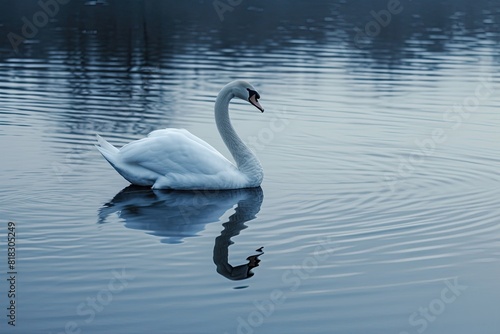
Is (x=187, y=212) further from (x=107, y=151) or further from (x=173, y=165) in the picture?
(x=107, y=151)

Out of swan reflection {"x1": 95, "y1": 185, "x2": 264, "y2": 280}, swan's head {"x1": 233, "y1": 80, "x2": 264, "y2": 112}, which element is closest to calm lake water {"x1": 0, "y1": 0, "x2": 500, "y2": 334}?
swan reflection {"x1": 95, "y1": 185, "x2": 264, "y2": 280}

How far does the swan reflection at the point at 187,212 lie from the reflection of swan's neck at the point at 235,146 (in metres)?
0.22

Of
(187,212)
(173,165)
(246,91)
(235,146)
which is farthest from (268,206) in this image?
(246,91)

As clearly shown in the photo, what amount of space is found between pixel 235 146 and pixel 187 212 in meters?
1.85

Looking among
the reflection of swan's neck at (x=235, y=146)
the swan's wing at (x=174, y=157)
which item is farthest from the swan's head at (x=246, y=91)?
the swan's wing at (x=174, y=157)

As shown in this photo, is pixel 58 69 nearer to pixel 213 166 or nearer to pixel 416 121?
pixel 416 121

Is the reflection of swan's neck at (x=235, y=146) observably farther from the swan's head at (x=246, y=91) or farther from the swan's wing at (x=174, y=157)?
the swan's wing at (x=174, y=157)

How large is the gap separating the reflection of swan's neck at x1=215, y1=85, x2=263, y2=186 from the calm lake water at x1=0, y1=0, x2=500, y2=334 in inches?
11.6

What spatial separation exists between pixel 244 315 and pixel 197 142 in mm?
4843

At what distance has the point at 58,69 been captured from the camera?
25.2 meters

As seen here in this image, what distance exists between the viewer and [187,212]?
36.6 ft

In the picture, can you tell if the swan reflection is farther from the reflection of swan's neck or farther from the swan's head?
the swan's head

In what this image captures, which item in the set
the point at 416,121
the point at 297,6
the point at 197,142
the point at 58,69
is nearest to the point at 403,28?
the point at 297,6

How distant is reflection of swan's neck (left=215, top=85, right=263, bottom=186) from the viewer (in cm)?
1245
